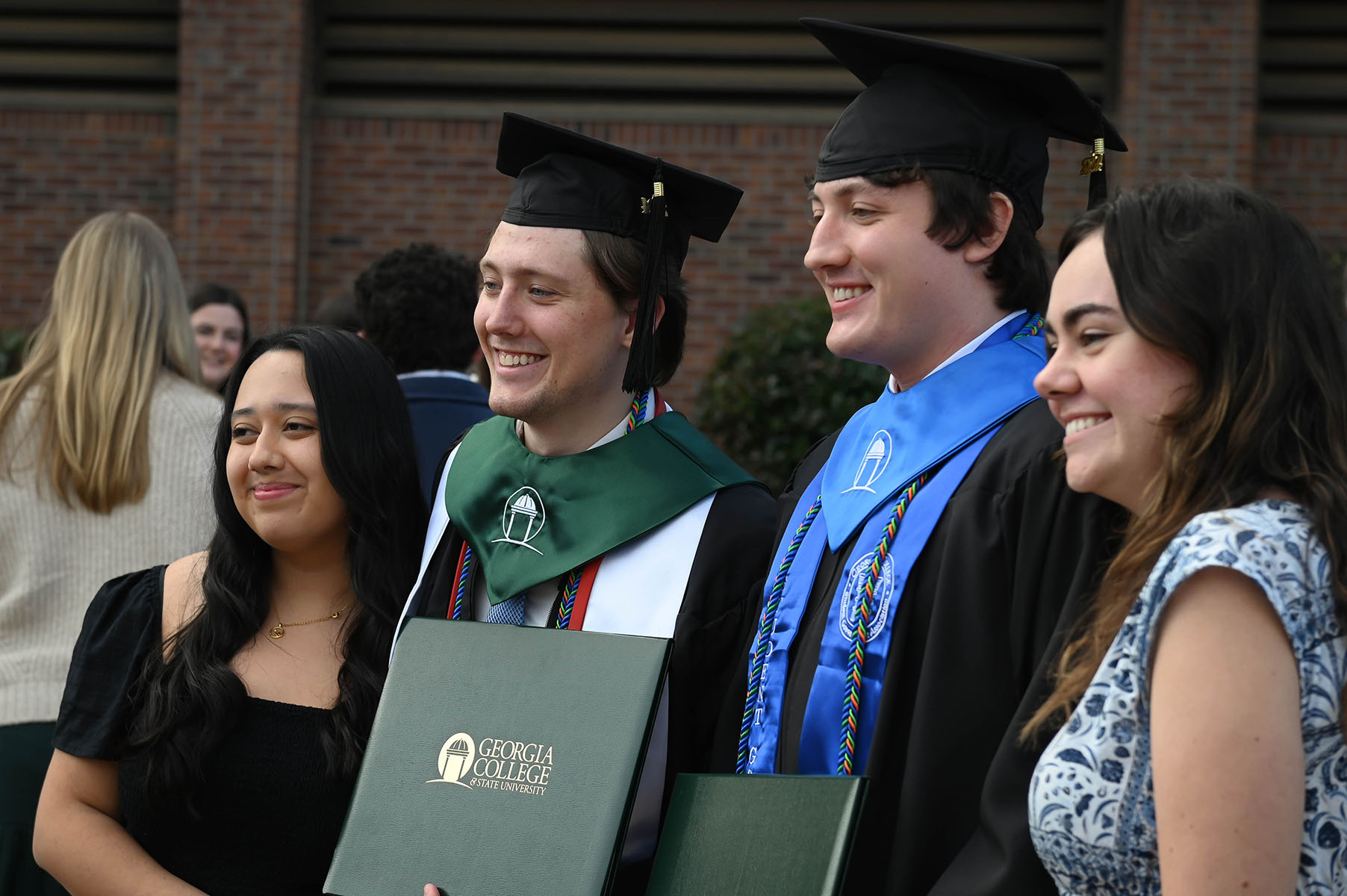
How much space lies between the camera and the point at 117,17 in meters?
7.80

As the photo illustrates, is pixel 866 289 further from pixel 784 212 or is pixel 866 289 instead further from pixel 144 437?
pixel 784 212

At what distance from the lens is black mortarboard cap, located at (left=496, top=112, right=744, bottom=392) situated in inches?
103

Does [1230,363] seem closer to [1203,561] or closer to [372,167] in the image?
[1203,561]

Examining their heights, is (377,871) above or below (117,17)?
below

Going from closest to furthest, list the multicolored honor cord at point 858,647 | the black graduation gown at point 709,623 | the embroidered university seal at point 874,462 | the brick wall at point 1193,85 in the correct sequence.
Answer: the multicolored honor cord at point 858,647
the embroidered university seal at point 874,462
the black graduation gown at point 709,623
the brick wall at point 1193,85

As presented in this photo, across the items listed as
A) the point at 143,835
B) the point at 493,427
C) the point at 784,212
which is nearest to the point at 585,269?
the point at 493,427

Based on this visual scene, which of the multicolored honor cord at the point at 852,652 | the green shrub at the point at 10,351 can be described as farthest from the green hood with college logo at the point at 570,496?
the green shrub at the point at 10,351

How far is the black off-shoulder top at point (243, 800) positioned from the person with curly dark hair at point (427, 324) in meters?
1.52

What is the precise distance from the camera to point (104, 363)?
10.7ft

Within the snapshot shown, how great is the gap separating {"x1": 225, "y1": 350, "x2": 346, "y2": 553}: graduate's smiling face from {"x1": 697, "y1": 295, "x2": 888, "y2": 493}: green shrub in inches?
155

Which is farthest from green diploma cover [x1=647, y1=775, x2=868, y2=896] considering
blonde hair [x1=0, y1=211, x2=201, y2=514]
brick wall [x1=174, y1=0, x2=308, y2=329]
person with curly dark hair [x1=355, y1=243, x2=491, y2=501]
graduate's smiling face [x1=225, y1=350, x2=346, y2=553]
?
brick wall [x1=174, y1=0, x2=308, y2=329]

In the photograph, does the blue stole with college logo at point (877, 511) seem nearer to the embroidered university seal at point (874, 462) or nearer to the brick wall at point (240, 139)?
the embroidered university seal at point (874, 462)

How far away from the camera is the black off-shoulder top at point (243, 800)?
2.42m

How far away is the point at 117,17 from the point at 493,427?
6.15m
